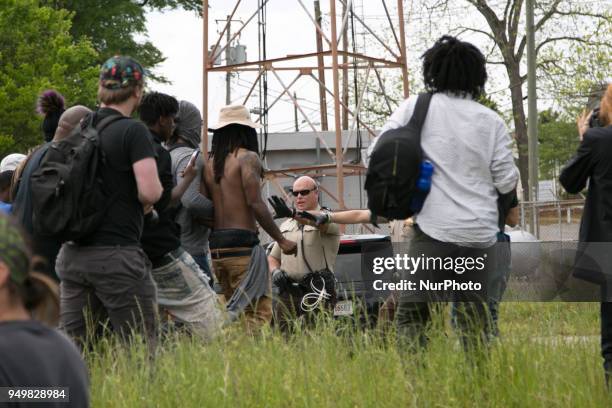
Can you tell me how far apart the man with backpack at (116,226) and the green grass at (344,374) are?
0.65ft

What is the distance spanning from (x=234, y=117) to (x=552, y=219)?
2233 centimetres

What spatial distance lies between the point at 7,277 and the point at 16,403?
30 centimetres

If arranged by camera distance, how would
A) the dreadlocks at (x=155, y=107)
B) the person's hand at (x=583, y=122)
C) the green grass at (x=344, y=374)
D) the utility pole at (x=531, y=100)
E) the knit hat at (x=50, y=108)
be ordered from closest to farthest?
the green grass at (x=344, y=374)
the person's hand at (x=583, y=122)
the dreadlocks at (x=155, y=107)
the knit hat at (x=50, y=108)
the utility pole at (x=531, y=100)

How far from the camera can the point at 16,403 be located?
2.87 meters

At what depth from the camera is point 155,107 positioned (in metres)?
7.06

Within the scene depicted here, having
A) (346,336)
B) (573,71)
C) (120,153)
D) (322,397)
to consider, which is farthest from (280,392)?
(573,71)

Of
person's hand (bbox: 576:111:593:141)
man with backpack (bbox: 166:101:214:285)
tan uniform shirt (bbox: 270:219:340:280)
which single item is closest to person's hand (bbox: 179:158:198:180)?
man with backpack (bbox: 166:101:214:285)

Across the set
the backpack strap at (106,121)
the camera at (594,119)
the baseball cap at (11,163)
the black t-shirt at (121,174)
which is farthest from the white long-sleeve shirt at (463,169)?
the baseball cap at (11,163)

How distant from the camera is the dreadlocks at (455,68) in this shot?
5836 mm

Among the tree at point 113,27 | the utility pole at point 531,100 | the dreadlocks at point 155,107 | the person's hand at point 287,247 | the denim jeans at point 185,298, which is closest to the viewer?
the denim jeans at point 185,298

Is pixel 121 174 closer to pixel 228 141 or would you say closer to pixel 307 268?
pixel 228 141

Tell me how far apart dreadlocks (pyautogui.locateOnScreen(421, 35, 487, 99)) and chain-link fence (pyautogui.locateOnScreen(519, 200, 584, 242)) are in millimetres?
22037

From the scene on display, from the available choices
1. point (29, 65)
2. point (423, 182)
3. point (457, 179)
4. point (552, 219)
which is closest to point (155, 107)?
point (423, 182)

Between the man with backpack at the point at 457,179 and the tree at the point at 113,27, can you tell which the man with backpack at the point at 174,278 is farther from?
the tree at the point at 113,27
